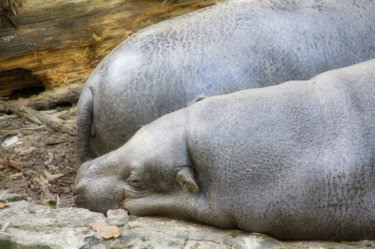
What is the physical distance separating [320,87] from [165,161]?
3.60 ft

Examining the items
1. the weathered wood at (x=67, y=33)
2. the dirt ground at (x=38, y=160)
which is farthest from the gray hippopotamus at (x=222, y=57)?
the weathered wood at (x=67, y=33)

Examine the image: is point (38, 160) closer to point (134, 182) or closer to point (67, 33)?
point (67, 33)

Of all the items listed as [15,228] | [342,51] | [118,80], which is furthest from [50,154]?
[342,51]

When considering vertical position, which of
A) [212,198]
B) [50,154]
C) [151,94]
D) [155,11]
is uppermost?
[155,11]

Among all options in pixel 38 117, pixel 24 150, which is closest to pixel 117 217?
pixel 24 150

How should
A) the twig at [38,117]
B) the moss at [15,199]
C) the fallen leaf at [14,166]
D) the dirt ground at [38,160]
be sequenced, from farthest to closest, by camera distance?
the twig at [38,117], the fallen leaf at [14,166], the dirt ground at [38,160], the moss at [15,199]

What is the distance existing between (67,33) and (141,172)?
9.53 feet

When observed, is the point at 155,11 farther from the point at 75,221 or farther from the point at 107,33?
the point at 75,221

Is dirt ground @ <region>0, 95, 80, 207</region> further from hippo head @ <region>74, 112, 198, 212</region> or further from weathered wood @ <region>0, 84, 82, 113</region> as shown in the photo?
hippo head @ <region>74, 112, 198, 212</region>

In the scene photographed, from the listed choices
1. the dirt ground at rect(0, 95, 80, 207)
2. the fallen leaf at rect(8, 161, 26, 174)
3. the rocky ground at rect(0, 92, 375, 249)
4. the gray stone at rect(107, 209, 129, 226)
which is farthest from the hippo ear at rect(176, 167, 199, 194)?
the fallen leaf at rect(8, 161, 26, 174)

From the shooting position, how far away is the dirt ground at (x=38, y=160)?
4660mm

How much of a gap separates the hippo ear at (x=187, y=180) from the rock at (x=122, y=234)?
0.75 ft

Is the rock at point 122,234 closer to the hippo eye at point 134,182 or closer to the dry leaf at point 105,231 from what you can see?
the dry leaf at point 105,231

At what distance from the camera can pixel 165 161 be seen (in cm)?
350
